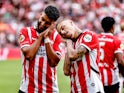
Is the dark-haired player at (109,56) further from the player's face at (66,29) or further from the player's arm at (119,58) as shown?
the player's face at (66,29)

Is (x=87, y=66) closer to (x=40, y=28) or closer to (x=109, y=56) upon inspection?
(x=40, y=28)

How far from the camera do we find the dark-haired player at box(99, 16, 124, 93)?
9.39 m

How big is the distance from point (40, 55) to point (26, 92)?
0.54 m

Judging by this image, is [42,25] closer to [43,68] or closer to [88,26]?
[43,68]

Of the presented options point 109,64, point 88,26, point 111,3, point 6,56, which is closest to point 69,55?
point 109,64

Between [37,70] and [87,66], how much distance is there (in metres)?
0.75

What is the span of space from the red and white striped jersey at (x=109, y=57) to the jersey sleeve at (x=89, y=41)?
1784 mm

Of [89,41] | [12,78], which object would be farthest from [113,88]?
[12,78]

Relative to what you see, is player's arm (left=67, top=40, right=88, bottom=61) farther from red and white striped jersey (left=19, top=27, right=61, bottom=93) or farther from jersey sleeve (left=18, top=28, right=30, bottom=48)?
jersey sleeve (left=18, top=28, right=30, bottom=48)

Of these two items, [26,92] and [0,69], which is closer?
[26,92]

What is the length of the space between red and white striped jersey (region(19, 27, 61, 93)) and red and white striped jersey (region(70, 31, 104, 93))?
47 cm

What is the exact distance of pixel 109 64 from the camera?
9.55 m

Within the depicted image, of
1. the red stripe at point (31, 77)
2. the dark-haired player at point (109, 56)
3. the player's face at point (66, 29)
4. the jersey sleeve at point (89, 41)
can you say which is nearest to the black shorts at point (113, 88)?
the dark-haired player at point (109, 56)

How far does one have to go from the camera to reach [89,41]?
7543mm
